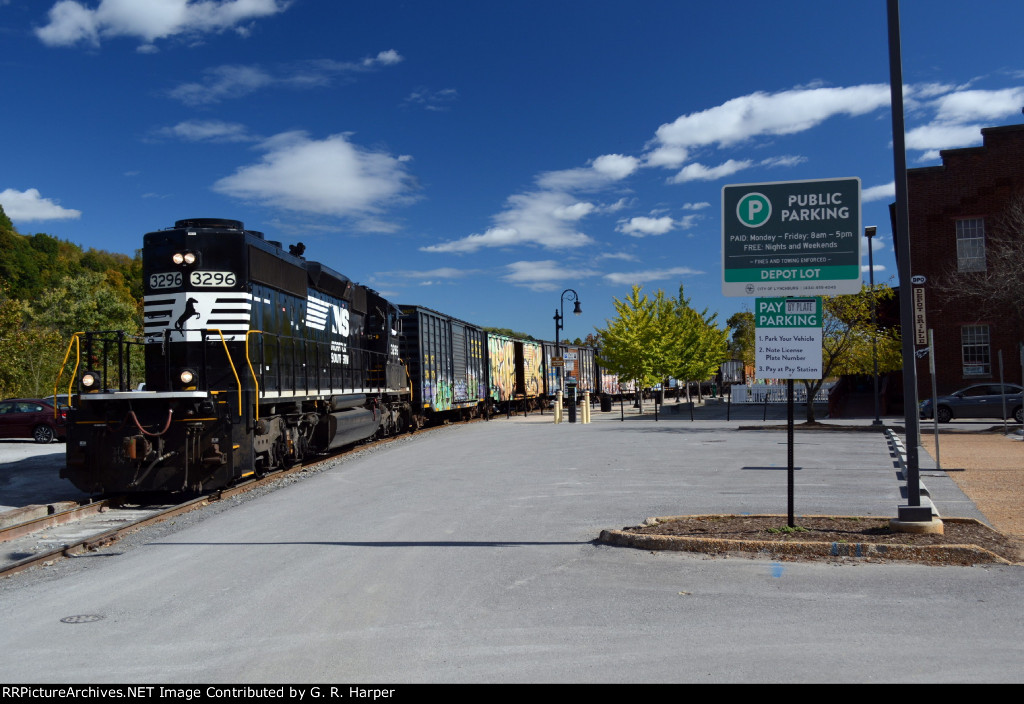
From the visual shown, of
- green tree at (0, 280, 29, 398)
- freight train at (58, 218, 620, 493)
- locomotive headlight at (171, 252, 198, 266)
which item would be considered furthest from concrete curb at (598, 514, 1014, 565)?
green tree at (0, 280, 29, 398)

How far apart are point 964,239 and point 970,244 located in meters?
0.30

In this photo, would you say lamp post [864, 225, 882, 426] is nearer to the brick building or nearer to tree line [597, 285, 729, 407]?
the brick building

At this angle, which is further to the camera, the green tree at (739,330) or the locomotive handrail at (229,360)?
the green tree at (739,330)

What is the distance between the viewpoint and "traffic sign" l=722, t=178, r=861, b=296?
27.5ft

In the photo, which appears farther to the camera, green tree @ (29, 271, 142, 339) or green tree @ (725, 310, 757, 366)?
green tree @ (725, 310, 757, 366)

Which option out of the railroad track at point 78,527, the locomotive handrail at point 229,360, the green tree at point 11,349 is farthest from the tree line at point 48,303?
the railroad track at point 78,527

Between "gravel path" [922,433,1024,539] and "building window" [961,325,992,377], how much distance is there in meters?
9.59

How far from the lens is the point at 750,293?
8656mm

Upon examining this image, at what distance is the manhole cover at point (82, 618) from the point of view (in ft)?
19.7

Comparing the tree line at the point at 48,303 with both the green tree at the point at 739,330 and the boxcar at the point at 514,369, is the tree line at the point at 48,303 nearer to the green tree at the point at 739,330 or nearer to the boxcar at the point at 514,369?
the boxcar at the point at 514,369

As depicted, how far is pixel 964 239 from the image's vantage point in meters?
31.6

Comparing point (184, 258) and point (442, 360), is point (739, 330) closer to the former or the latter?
point (442, 360)

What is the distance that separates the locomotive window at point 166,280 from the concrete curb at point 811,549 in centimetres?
873
